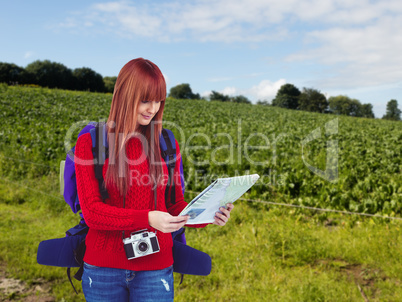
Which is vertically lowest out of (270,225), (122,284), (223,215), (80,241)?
(270,225)

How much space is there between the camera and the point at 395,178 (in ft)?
27.5

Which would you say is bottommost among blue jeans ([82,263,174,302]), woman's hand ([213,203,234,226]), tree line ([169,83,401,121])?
blue jeans ([82,263,174,302])

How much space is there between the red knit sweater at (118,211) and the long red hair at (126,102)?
44mm

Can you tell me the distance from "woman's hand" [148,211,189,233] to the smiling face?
1.41 feet

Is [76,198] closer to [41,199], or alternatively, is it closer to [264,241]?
[264,241]

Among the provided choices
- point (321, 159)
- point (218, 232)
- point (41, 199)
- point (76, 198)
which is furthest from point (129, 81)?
point (321, 159)

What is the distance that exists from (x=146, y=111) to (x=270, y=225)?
16.1 feet

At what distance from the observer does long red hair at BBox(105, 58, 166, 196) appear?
59.6 inches

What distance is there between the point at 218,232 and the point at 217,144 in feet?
21.0

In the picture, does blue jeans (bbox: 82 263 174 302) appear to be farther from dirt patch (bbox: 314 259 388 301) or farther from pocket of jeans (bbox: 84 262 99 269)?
dirt patch (bbox: 314 259 388 301)

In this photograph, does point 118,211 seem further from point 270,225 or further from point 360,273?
point 270,225

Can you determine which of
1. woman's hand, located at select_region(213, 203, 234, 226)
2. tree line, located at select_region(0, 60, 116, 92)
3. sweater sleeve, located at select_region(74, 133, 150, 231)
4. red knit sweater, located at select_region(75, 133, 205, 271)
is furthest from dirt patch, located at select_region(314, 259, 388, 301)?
tree line, located at select_region(0, 60, 116, 92)

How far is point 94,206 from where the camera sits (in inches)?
58.9

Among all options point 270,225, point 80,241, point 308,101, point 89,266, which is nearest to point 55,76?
point 308,101
